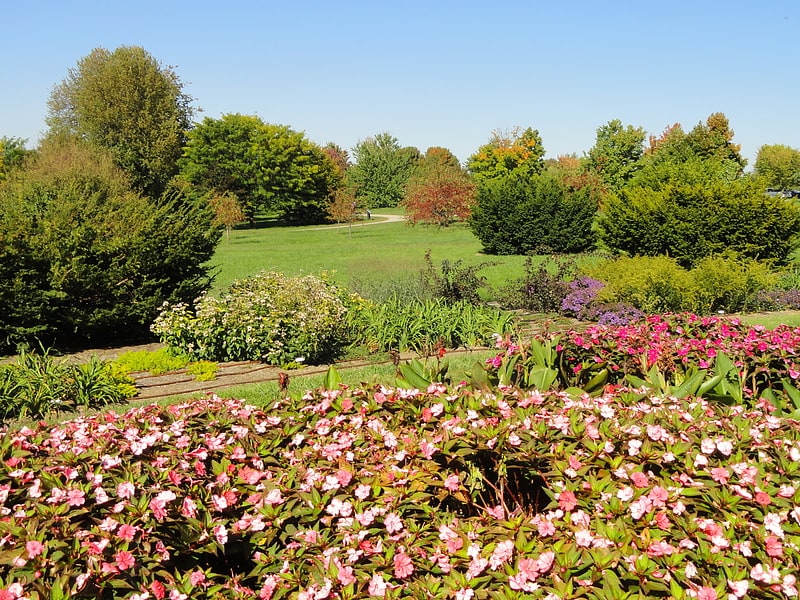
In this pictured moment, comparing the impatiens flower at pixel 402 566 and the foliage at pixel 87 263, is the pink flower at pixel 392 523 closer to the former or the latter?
the impatiens flower at pixel 402 566

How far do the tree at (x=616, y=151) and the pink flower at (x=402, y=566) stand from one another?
36839 millimetres

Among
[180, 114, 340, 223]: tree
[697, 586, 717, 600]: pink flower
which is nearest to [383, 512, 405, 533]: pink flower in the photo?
[697, 586, 717, 600]: pink flower

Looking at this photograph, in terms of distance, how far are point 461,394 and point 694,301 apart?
26.0 ft

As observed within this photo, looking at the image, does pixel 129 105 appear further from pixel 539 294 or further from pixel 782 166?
pixel 782 166

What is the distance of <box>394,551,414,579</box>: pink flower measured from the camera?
208cm

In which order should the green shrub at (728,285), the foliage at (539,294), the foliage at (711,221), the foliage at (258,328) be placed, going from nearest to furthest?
1. the foliage at (258,328)
2. the green shrub at (728,285)
3. the foliage at (539,294)
4. the foliage at (711,221)

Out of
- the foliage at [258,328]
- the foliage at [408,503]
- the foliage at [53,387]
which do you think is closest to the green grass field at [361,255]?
the foliage at [258,328]

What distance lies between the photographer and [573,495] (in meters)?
2.26

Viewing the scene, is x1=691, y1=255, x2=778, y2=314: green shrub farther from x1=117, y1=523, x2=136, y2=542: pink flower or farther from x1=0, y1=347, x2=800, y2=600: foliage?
x1=117, y1=523, x2=136, y2=542: pink flower

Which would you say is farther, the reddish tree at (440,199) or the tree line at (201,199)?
the reddish tree at (440,199)

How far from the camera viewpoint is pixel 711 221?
1314cm

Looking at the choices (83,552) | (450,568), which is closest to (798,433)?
(450,568)

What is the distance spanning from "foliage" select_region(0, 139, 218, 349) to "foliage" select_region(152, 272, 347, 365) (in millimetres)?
861

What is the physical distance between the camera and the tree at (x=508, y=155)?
148ft
